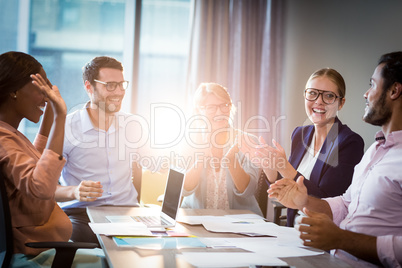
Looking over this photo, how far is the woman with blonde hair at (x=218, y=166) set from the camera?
2.74 m

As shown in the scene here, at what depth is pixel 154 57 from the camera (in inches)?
173

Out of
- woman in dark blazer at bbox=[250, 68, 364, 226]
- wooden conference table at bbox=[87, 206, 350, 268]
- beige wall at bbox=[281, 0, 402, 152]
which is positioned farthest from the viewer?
beige wall at bbox=[281, 0, 402, 152]

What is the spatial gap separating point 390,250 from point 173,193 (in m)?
0.97

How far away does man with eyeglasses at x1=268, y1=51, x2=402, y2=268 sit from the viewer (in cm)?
155

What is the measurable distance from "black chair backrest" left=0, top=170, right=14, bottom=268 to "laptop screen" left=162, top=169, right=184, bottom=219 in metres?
0.70

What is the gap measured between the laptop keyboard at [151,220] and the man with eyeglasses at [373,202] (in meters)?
0.54

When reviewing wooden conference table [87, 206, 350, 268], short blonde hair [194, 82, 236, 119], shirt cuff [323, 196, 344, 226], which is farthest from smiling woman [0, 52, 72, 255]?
short blonde hair [194, 82, 236, 119]

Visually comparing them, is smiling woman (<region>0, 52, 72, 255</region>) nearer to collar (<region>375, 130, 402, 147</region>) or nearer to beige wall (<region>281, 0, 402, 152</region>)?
collar (<region>375, 130, 402, 147</region>)

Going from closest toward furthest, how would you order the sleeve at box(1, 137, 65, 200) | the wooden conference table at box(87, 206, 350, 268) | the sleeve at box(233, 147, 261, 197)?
1. the wooden conference table at box(87, 206, 350, 268)
2. the sleeve at box(1, 137, 65, 200)
3. the sleeve at box(233, 147, 261, 197)

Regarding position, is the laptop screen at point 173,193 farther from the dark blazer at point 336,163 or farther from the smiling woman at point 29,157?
the dark blazer at point 336,163

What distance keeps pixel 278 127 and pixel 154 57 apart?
151cm

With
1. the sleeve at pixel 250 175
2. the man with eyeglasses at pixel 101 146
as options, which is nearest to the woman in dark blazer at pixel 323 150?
the sleeve at pixel 250 175

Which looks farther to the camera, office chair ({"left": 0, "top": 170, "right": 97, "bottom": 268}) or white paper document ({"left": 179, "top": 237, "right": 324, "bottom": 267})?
office chair ({"left": 0, "top": 170, "right": 97, "bottom": 268})

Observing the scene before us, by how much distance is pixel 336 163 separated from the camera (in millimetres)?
2473
